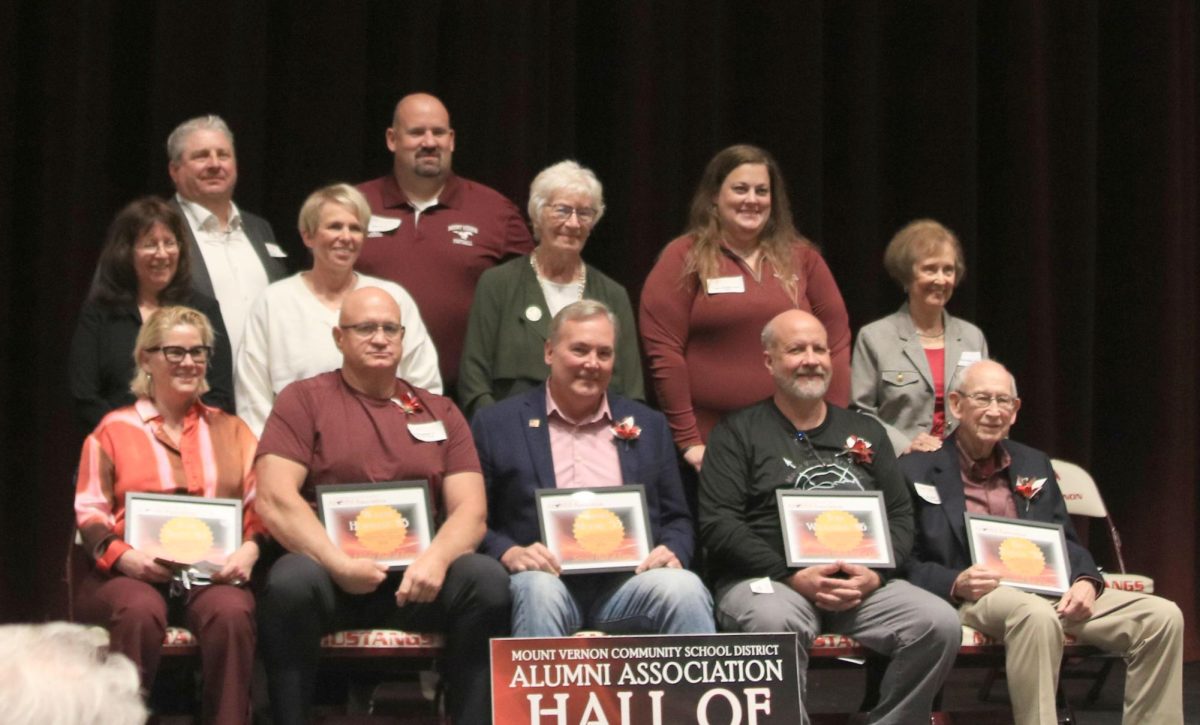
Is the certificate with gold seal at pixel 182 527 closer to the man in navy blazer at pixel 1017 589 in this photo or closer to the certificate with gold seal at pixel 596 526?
the certificate with gold seal at pixel 596 526

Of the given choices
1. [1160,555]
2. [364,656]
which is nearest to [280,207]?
[364,656]

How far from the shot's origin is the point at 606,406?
14.4ft

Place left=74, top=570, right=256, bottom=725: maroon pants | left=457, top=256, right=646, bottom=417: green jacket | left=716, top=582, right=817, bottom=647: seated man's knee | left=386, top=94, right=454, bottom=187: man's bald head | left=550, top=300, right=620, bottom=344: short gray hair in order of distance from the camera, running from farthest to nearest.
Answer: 1. left=386, top=94, right=454, bottom=187: man's bald head
2. left=457, top=256, right=646, bottom=417: green jacket
3. left=550, top=300, right=620, bottom=344: short gray hair
4. left=716, top=582, right=817, bottom=647: seated man's knee
5. left=74, top=570, right=256, bottom=725: maroon pants

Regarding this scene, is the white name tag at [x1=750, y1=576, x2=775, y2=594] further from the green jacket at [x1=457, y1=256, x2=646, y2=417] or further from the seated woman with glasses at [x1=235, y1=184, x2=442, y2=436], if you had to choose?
the seated woman with glasses at [x1=235, y1=184, x2=442, y2=436]

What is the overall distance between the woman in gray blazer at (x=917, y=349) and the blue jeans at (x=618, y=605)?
108 centimetres

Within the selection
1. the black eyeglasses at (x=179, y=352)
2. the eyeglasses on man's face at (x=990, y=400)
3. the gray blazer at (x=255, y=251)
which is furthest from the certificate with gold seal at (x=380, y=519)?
the eyeglasses on man's face at (x=990, y=400)

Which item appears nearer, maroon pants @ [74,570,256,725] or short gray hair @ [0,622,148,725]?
short gray hair @ [0,622,148,725]

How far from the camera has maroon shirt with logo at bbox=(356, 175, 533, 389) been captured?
4852 millimetres

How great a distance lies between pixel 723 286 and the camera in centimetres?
470

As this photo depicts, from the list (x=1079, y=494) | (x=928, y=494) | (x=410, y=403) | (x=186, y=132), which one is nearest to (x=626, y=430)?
(x=410, y=403)

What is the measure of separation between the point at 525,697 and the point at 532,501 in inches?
30.9

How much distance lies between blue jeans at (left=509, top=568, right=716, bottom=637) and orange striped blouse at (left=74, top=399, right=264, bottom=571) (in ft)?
2.46

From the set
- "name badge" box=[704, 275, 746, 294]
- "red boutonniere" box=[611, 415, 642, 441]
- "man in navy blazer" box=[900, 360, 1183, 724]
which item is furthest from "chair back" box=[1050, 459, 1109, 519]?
"red boutonniere" box=[611, 415, 642, 441]

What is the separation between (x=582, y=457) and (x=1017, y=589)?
1250 millimetres
